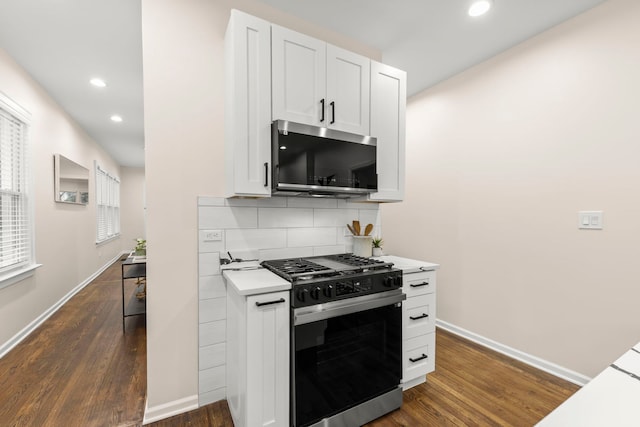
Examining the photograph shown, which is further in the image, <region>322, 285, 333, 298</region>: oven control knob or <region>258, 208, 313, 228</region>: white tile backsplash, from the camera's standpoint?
<region>258, 208, 313, 228</region>: white tile backsplash

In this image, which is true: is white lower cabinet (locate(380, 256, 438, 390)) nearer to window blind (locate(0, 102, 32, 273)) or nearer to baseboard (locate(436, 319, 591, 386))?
baseboard (locate(436, 319, 591, 386))

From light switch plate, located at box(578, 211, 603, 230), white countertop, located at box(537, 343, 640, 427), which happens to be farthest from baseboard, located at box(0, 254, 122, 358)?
light switch plate, located at box(578, 211, 603, 230)

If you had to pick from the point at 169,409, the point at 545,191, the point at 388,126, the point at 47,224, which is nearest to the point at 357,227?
the point at 388,126

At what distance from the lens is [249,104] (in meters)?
1.78

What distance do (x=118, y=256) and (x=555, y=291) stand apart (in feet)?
30.3

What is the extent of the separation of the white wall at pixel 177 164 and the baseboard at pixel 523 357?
8.43ft

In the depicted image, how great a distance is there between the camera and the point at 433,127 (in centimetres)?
336

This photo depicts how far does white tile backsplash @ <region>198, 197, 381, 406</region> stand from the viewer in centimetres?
193

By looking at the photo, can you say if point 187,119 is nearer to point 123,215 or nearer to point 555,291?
point 555,291

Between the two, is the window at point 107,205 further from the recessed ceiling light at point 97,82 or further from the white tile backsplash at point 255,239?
the white tile backsplash at point 255,239

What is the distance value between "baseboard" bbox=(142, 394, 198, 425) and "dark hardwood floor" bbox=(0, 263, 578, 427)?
0.13 ft

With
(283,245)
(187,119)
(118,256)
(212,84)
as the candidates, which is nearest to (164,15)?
(212,84)

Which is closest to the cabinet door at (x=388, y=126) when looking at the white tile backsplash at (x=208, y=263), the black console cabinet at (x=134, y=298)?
the white tile backsplash at (x=208, y=263)

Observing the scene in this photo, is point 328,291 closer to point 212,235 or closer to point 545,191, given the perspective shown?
point 212,235
